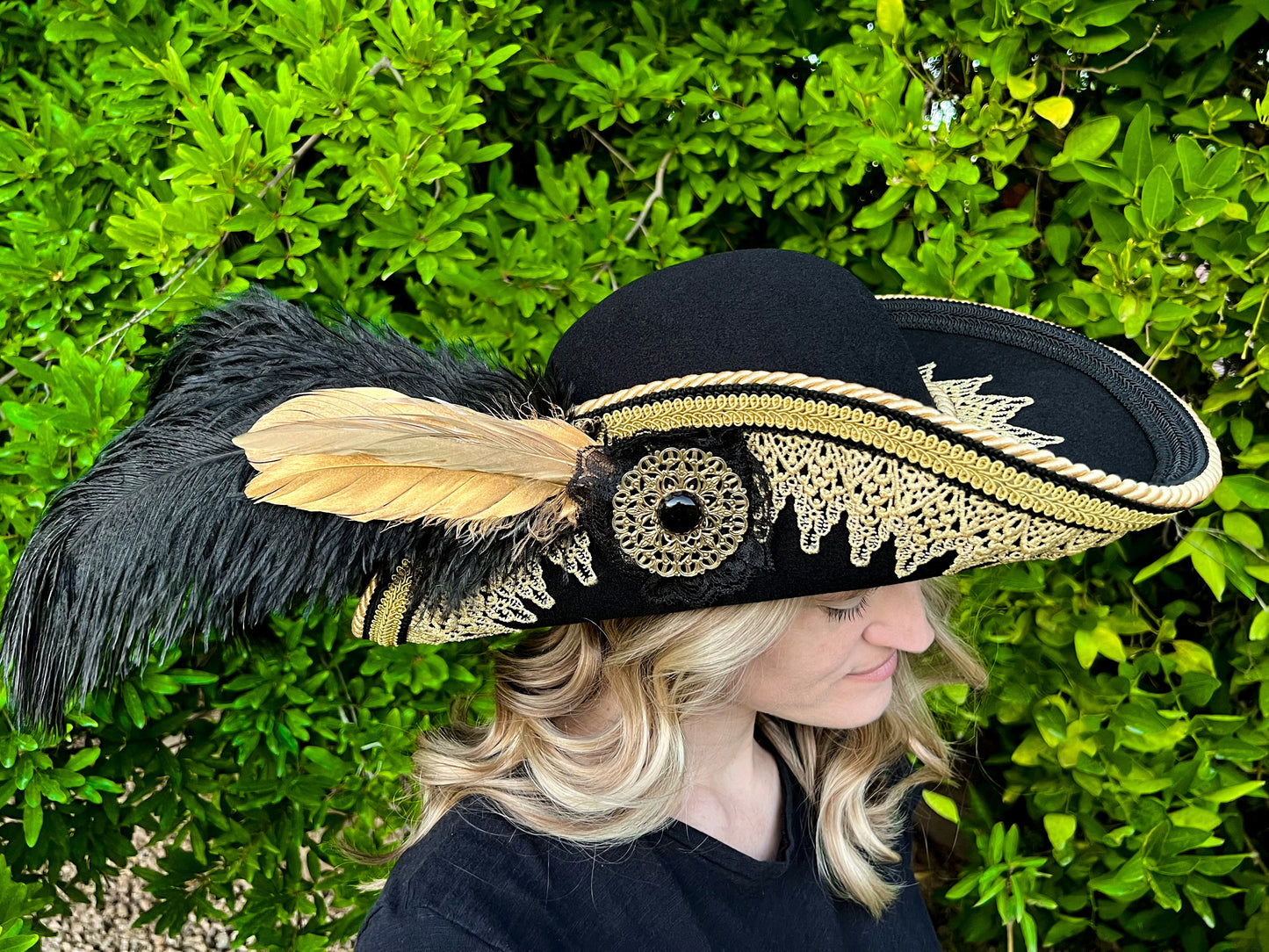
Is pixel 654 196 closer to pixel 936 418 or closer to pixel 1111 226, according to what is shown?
pixel 1111 226

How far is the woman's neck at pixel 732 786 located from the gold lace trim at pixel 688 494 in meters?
0.46

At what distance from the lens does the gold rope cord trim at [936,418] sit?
1164 mm

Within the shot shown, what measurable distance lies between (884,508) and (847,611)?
0.30 m

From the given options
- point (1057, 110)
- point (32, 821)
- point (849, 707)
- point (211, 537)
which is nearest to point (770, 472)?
point (849, 707)

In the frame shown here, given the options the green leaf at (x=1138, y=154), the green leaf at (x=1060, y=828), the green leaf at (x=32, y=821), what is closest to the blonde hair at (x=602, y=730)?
the green leaf at (x=1060, y=828)

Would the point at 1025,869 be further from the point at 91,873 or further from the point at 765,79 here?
the point at 91,873

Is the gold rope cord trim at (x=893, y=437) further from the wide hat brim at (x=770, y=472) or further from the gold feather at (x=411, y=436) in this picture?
the gold feather at (x=411, y=436)

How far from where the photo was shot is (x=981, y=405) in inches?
62.1

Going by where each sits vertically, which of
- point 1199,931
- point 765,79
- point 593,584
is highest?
point 765,79

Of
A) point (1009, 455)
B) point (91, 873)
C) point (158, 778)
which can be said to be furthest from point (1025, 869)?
point (91, 873)

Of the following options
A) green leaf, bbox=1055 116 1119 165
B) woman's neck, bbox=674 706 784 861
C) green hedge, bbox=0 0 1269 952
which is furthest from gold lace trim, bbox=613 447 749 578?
green leaf, bbox=1055 116 1119 165

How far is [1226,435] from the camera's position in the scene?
2.07 metres

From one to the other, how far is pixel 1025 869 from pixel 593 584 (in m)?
1.27

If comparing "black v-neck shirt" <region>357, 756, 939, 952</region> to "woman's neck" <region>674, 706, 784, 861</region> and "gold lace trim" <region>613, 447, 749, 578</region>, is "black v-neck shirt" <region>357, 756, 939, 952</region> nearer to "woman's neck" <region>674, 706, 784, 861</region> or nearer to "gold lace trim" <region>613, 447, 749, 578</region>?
"woman's neck" <region>674, 706, 784, 861</region>
